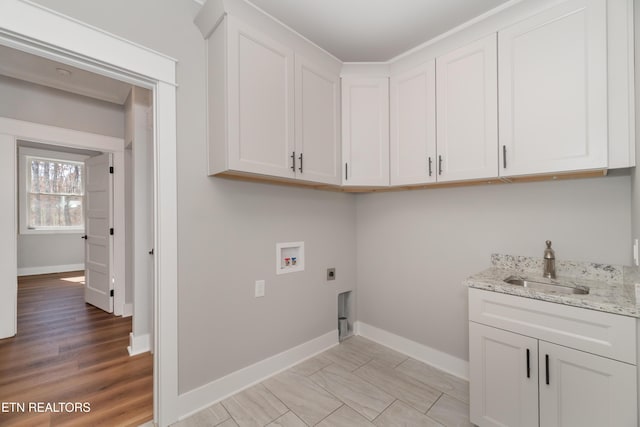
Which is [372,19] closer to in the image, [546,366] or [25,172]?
[546,366]

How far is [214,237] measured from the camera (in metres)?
1.84

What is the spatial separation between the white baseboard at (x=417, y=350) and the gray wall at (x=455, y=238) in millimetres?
49

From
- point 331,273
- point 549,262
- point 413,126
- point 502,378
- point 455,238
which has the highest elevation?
point 413,126

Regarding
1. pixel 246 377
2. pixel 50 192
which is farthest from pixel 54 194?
pixel 246 377

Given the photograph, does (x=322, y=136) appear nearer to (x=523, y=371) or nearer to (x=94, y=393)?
(x=523, y=371)

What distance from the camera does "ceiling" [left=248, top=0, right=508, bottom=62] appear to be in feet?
5.62

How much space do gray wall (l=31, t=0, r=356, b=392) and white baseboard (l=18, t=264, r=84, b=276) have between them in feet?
20.8

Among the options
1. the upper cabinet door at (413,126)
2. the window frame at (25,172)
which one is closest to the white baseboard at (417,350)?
the upper cabinet door at (413,126)

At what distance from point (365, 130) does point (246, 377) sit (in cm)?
214

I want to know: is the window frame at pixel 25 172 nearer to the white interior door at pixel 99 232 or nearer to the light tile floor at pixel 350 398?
the white interior door at pixel 99 232

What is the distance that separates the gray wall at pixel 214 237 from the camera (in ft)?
5.31

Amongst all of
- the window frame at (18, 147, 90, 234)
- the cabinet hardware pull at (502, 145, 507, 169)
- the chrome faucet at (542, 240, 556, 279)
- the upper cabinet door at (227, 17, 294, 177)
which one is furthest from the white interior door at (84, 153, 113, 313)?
the chrome faucet at (542, 240, 556, 279)

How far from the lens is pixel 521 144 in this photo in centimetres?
159

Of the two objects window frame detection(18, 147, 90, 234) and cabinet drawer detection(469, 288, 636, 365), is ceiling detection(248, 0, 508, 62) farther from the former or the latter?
window frame detection(18, 147, 90, 234)
